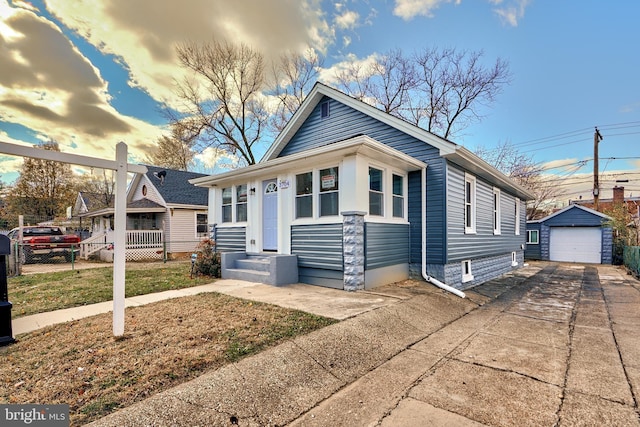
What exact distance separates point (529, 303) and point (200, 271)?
8872 mm

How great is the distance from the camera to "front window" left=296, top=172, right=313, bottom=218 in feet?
25.7

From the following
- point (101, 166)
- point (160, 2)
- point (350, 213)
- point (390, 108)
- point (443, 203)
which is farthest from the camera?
point (390, 108)

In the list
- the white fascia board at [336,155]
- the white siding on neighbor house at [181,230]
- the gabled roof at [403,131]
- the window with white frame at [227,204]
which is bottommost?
the white siding on neighbor house at [181,230]

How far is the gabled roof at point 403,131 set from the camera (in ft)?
25.2

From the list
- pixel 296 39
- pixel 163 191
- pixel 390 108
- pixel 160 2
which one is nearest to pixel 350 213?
pixel 160 2

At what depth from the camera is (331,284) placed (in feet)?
23.5

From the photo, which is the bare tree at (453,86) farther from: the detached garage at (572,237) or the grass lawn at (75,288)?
the grass lawn at (75,288)

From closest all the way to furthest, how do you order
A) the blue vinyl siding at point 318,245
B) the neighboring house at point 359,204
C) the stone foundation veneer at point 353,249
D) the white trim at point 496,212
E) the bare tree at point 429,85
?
the stone foundation veneer at point 353,249 < the neighboring house at point 359,204 < the blue vinyl siding at point 318,245 < the white trim at point 496,212 < the bare tree at point 429,85

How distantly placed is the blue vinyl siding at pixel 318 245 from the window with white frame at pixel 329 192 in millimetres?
411

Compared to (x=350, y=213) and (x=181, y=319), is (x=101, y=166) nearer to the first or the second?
(x=181, y=319)

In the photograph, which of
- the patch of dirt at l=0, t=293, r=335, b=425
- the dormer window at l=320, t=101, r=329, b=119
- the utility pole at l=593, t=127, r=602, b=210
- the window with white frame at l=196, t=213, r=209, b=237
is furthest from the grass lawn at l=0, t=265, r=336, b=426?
the utility pole at l=593, t=127, r=602, b=210

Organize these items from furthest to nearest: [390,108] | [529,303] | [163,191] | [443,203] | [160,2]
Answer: [390,108] → [163,191] → [160,2] → [443,203] → [529,303]

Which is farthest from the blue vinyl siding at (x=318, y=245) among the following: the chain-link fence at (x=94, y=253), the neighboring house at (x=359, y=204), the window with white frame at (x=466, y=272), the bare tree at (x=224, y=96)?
the bare tree at (x=224, y=96)

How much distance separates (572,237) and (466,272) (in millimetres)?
14491
